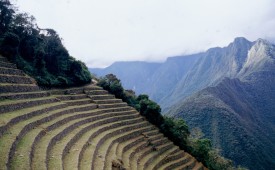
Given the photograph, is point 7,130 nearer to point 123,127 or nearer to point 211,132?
point 123,127

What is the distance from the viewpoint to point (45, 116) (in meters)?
20.5

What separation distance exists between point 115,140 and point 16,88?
28.6 feet

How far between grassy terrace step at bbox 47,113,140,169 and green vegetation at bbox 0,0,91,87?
683 cm

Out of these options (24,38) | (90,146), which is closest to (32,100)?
(90,146)

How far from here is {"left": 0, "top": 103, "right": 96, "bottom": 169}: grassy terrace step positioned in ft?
45.0

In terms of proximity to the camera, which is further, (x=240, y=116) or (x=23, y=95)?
(x=240, y=116)

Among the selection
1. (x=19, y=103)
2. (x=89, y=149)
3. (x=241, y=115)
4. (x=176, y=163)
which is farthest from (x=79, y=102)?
(x=241, y=115)

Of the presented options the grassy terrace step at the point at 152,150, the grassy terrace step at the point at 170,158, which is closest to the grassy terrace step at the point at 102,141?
the grassy terrace step at the point at 152,150

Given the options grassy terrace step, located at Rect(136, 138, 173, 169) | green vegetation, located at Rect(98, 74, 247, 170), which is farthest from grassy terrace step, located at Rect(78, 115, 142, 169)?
green vegetation, located at Rect(98, 74, 247, 170)

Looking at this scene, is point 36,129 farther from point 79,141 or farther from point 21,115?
point 79,141

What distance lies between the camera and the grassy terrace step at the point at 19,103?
18.3 metres

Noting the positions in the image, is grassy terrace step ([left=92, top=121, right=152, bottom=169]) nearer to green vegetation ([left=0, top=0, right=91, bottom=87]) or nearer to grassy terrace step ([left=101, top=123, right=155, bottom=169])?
grassy terrace step ([left=101, top=123, right=155, bottom=169])

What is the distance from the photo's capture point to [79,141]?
20.4 metres

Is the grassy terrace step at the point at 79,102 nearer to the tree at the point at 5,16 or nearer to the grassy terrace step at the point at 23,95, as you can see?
the grassy terrace step at the point at 23,95
